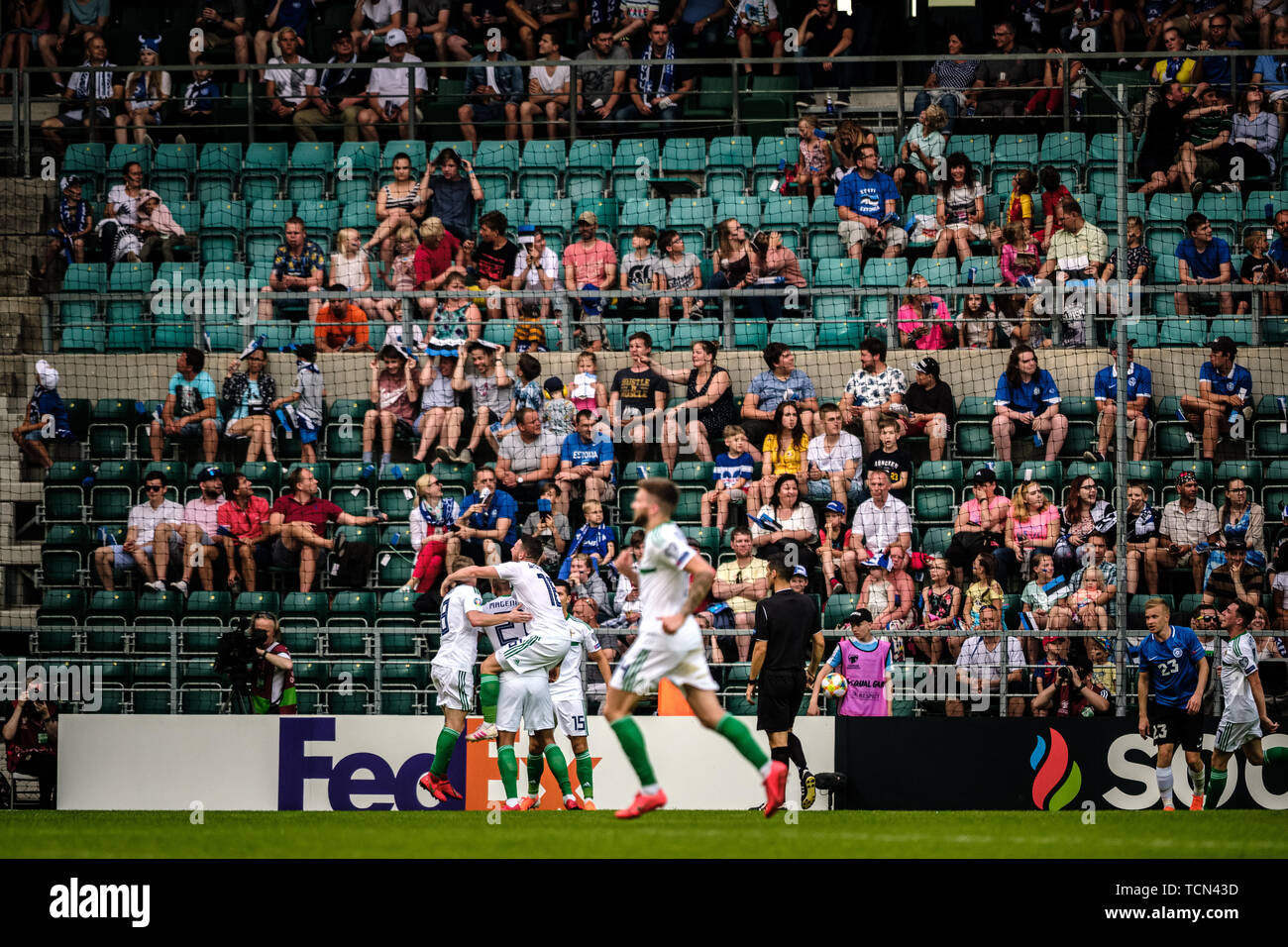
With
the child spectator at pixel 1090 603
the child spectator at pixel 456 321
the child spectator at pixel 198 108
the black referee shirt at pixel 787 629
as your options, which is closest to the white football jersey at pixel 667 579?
the black referee shirt at pixel 787 629

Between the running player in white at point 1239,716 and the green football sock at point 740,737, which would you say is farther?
the running player in white at point 1239,716

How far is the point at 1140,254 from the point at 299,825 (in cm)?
1118

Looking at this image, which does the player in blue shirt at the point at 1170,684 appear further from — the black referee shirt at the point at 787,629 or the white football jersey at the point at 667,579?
the white football jersey at the point at 667,579

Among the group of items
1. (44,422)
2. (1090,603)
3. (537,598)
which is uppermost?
(44,422)

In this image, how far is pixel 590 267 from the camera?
17734 mm

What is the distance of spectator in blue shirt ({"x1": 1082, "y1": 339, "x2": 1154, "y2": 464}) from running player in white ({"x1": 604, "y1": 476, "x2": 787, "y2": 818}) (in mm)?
8116

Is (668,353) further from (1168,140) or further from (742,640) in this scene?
(1168,140)

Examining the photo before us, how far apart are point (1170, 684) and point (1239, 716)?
0.81 m

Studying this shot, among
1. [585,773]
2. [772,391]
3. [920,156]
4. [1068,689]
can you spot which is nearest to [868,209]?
[920,156]

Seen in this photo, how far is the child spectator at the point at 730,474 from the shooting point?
52.0ft

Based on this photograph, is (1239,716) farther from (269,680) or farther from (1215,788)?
(269,680)

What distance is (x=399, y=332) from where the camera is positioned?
17484mm

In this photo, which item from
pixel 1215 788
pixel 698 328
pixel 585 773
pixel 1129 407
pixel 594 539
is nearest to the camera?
pixel 585 773

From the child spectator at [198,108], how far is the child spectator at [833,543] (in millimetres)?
9496
